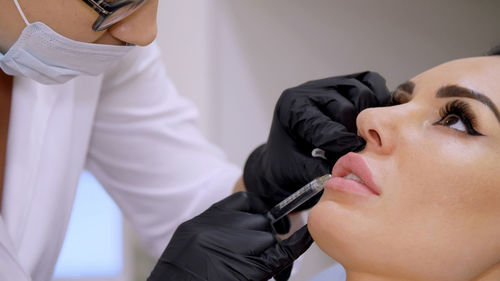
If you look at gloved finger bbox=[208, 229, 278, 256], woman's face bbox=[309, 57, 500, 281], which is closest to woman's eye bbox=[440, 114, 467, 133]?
woman's face bbox=[309, 57, 500, 281]

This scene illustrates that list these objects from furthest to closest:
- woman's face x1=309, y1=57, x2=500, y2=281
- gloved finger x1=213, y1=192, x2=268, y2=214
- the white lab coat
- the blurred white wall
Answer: the blurred white wall → the white lab coat → gloved finger x1=213, y1=192, x2=268, y2=214 → woman's face x1=309, y1=57, x2=500, y2=281

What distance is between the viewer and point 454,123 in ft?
3.03

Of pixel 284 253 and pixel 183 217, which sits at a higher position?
pixel 284 253

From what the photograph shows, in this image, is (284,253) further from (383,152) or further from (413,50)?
(413,50)

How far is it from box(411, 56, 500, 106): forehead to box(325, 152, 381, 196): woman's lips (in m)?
0.18

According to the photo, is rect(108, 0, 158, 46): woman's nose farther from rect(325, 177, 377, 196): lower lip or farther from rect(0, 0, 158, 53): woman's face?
rect(325, 177, 377, 196): lower lip

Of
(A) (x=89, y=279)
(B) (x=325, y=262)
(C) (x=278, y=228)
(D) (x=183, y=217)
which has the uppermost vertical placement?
(C) (x=278, y=228)

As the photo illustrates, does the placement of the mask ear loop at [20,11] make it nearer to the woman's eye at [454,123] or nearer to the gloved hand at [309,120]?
the gloved hand at [309,120]

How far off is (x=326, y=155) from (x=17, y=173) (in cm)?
65

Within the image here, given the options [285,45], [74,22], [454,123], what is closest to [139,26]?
[74,22]

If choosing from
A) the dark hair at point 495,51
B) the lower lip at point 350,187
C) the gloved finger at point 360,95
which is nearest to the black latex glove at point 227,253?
the lower lip at point 350,187

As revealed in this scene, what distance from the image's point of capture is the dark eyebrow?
90 centimetres

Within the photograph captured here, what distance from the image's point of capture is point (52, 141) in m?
1.25

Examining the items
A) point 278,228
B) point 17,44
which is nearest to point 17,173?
point 17,44
